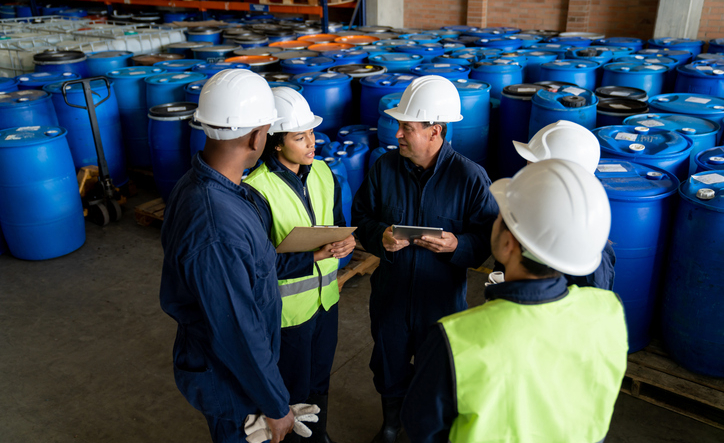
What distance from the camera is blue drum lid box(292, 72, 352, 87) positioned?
495cm

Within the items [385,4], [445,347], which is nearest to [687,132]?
[445,347]

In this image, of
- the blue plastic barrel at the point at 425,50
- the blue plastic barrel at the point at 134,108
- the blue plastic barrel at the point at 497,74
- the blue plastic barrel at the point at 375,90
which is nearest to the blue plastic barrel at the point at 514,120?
the blue plastic barrel at the point at 497,74

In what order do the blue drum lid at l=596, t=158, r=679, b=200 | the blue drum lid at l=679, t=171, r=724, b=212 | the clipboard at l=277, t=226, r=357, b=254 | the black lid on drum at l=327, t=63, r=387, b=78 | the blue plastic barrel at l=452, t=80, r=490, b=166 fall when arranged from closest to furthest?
the clipboard at l=277, t=226, r=357, b=254 < the blue drum lid at l=679, t=171, r=724, b=212 < the blue drum lid at l=596, t=158, r=679, b=200 < the blue plastic barrel at l=452, t=80, r=490, b=166 < the black lid on drum at l=327, t=63, r=387, b=78

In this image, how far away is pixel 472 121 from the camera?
15.5 ft

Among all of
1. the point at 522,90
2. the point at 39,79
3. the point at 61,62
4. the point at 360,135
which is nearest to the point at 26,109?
the point at 39,79

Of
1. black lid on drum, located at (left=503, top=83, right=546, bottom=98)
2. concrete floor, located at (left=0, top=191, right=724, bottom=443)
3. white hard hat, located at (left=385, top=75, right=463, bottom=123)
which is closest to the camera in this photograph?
white hard hat, located at (left=385, top=75, right=463, bottom=123)

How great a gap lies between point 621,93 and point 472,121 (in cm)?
128

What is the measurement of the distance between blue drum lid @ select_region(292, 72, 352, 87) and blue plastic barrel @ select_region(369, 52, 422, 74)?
2.65 ft

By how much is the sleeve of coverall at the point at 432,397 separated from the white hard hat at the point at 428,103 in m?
1.28

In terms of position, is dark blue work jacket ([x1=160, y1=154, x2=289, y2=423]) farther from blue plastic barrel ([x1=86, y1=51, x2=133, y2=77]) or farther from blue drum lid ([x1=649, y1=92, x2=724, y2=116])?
blue plastic barrel ([x1=86, y1=51, x2=133, y2=77])

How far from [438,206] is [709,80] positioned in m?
3.64

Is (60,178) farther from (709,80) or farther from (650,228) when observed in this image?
(709,80)

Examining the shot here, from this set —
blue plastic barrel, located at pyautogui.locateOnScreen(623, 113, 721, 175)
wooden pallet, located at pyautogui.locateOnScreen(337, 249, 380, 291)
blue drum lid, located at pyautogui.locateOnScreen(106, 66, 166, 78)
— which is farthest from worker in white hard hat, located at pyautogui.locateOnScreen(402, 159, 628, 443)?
blue drum lid, located at pyautogui.locateOnScreen(106, 66, 166, 78)

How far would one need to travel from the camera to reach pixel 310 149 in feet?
7.68
